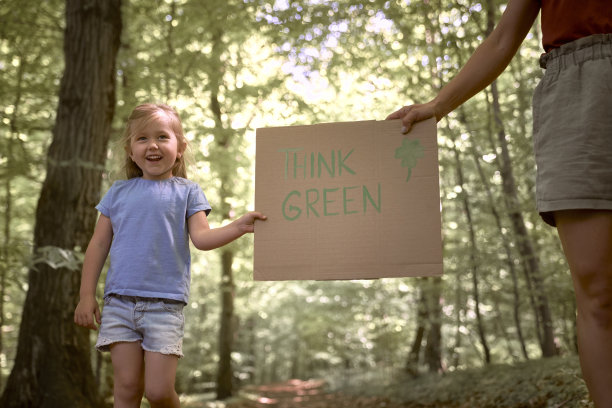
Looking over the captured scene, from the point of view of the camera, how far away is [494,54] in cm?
199

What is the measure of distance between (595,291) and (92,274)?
2.11 m

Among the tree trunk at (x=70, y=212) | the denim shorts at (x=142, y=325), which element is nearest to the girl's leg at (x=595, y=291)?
the denim shorts at (x=142, y=325)

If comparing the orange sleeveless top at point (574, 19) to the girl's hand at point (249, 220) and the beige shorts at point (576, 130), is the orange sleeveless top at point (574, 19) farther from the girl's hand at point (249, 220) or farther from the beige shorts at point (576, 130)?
the girl's hand at point (249, 220)

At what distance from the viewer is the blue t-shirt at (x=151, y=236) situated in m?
2.36

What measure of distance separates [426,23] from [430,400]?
16.8 ft

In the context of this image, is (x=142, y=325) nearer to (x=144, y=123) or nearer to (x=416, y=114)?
(x=144, y=123)

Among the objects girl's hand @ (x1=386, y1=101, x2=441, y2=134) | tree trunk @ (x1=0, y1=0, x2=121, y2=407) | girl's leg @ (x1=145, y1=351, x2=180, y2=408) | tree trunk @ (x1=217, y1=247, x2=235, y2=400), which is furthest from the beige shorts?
tree trunk @ (x1=217, y1=247, x2=235, y2=400)

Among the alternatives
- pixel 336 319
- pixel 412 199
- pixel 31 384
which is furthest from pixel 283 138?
pixel 336 319

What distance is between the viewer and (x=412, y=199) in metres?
2.27

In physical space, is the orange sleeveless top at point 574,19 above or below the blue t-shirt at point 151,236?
above

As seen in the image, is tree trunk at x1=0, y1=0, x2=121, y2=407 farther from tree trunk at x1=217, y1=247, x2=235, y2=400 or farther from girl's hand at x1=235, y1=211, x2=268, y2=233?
Result: tree trunk at x1=217, y1=247, x2=235, y2=400

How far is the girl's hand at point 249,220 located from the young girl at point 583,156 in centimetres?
117

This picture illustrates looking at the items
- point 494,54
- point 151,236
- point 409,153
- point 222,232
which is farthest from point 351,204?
point 151,236

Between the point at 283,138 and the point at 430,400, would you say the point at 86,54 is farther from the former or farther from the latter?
the point at 430,400
